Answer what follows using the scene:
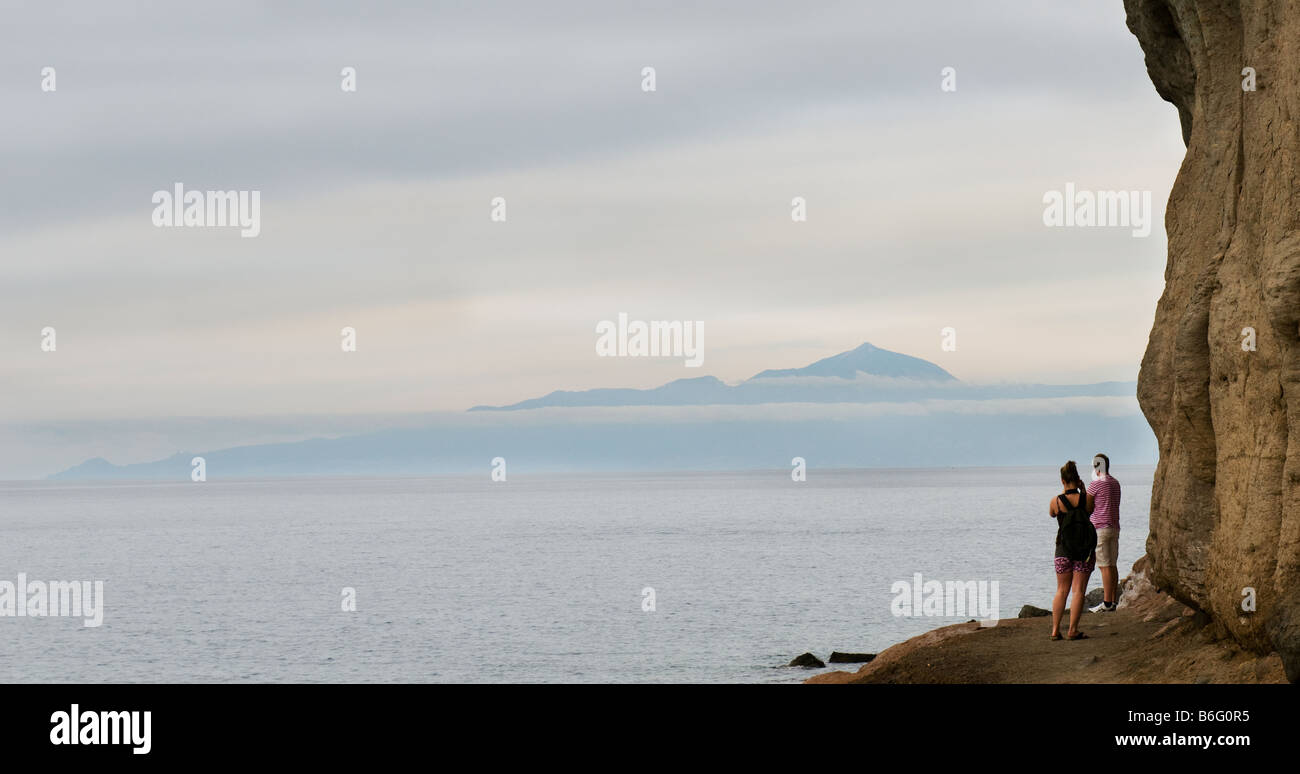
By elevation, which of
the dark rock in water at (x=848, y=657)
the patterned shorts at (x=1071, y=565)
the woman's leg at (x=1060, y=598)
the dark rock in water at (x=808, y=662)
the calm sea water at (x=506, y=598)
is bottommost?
the calm sea water at (x=506, y=598)

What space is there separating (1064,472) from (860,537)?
341 ft

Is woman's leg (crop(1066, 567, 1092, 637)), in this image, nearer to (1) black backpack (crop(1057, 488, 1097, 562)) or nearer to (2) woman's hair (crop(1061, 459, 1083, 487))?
(1) black backpack (crop(1057, 488, 1097, 562))

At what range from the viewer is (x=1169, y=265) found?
19.2 m

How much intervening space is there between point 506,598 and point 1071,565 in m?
54.5

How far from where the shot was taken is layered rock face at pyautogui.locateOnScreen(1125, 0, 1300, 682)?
1428 centimetres

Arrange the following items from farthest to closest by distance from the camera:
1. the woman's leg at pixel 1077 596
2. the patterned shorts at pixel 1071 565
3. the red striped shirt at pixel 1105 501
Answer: the red striped shirt at pixel 1105 501, the woman's leg at pixel 1077 596, the patterned shorts at pixel 1071 565

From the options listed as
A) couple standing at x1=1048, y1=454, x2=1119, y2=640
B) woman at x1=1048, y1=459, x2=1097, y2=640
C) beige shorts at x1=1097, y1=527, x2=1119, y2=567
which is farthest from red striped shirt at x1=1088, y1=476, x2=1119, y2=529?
woman at x1=1048, y1=459, x2=1097, y2=640

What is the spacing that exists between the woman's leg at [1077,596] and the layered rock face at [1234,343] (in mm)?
1079

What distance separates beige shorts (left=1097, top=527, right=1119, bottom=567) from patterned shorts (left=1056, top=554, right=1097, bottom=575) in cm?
98

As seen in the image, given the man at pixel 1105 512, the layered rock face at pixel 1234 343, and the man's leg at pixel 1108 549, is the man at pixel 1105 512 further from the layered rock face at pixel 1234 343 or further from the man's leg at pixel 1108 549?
the layered rock face at pixel 1234 343

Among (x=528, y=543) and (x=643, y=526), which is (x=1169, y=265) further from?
(x=643, y=526)

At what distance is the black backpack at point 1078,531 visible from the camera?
60.2 feet

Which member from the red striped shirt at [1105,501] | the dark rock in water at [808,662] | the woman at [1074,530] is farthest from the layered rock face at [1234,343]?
the dark rock in water at [808,662]
